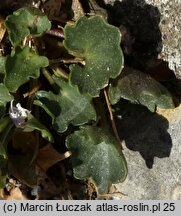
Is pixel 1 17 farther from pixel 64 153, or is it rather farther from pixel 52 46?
pixel 64 153

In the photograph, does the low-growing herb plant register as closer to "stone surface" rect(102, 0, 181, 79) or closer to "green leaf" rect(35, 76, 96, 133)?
"green leaf" rect(35, 76, 96, 133)

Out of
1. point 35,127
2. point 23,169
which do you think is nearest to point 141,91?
point 35,127

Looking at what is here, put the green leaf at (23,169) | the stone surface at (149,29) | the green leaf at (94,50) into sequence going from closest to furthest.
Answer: the green leaf at (94,50), the stone surface at (149,29), the green leaf at (23,169)

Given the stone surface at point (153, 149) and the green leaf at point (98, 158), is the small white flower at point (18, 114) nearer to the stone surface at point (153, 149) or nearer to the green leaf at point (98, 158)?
the green leaf at point (98, 158)

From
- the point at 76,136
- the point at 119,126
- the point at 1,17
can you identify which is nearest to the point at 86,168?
the point at 76,136

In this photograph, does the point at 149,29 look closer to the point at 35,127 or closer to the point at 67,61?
the point at 67,61

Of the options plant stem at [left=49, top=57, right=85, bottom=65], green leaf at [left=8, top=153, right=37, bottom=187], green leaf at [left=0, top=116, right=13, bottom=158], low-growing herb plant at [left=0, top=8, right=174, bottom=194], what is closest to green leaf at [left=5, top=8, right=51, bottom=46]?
low-growing herb plant at [left=0, top=8, right=174, bottom=194]

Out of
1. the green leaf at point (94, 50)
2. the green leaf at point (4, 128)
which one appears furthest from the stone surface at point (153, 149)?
the green leaf at point (4, 128)
